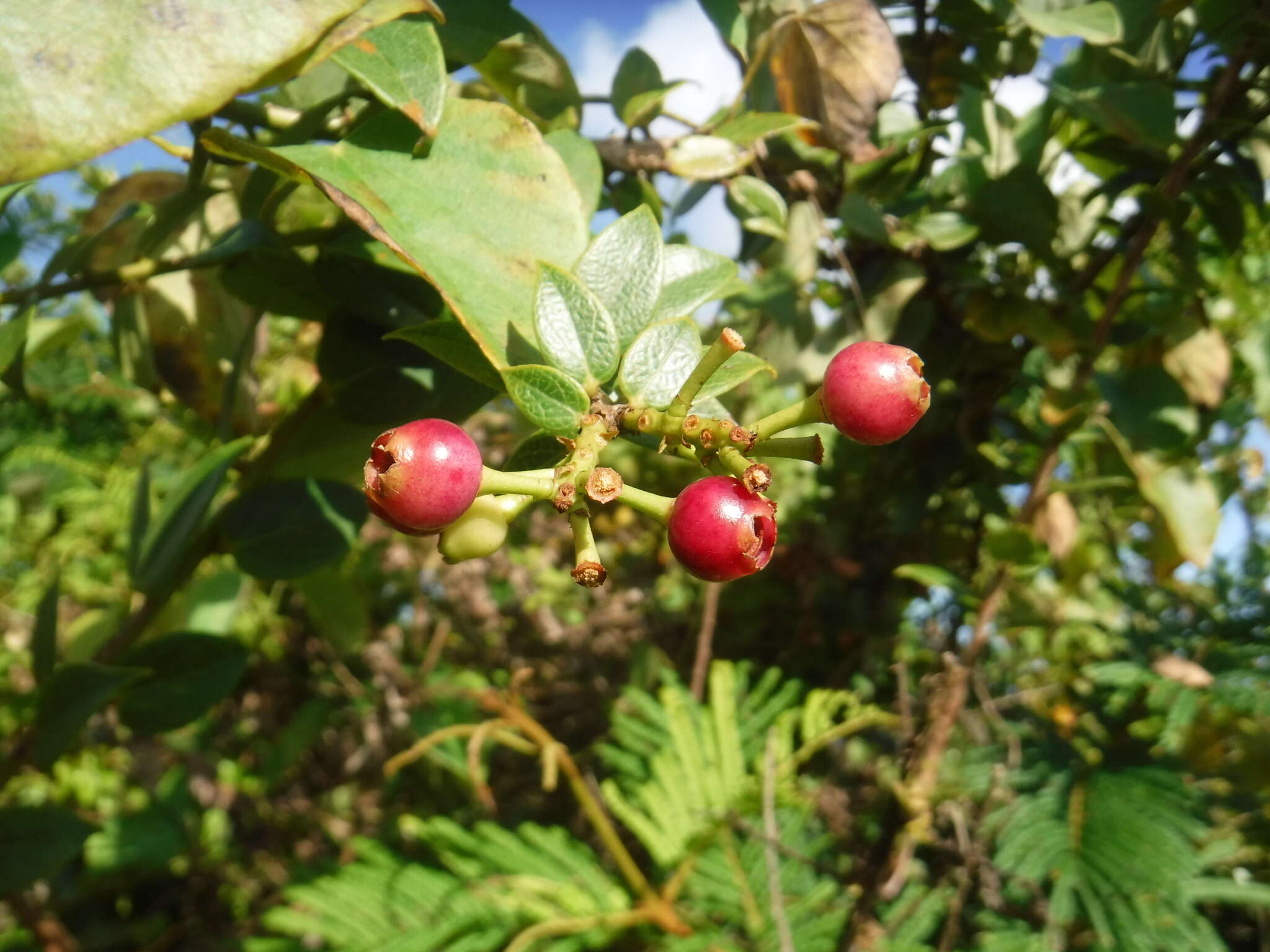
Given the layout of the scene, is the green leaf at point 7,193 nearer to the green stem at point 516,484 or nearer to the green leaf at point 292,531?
the green leaf at point 292,531

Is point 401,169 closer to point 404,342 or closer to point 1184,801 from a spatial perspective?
point 404,342

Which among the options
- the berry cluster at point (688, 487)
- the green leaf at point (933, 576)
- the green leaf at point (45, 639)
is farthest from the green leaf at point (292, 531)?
the green leaf at point (933, 576)

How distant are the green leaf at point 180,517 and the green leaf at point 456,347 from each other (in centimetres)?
19

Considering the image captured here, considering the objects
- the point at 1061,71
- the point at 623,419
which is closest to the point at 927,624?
the point at 1061,71

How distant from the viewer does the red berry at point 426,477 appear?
0.86ft

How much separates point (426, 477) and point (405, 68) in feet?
0.65

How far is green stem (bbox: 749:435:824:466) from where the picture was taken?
30cm

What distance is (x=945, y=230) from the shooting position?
0.72 m

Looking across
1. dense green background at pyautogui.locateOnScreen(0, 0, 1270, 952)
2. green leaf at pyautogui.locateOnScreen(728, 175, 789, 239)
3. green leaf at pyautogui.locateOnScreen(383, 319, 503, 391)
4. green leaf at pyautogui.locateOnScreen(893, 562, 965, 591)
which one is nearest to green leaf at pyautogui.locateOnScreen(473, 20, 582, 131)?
dense green background at pyautogui.locateOnScreen(0, 0, 1270, 952)

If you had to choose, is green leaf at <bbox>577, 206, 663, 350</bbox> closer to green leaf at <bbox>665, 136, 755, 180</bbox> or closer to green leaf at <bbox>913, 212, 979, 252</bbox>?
green leaf at <bbox>665, 136, 755, 180</bbox>

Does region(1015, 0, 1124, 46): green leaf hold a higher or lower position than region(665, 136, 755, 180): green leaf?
higher

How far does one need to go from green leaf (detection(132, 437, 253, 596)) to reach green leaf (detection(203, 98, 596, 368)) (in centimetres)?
19

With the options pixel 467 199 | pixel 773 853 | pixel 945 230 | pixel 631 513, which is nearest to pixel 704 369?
pixel 467 199

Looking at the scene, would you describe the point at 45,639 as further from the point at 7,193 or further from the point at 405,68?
the point at 405,68
